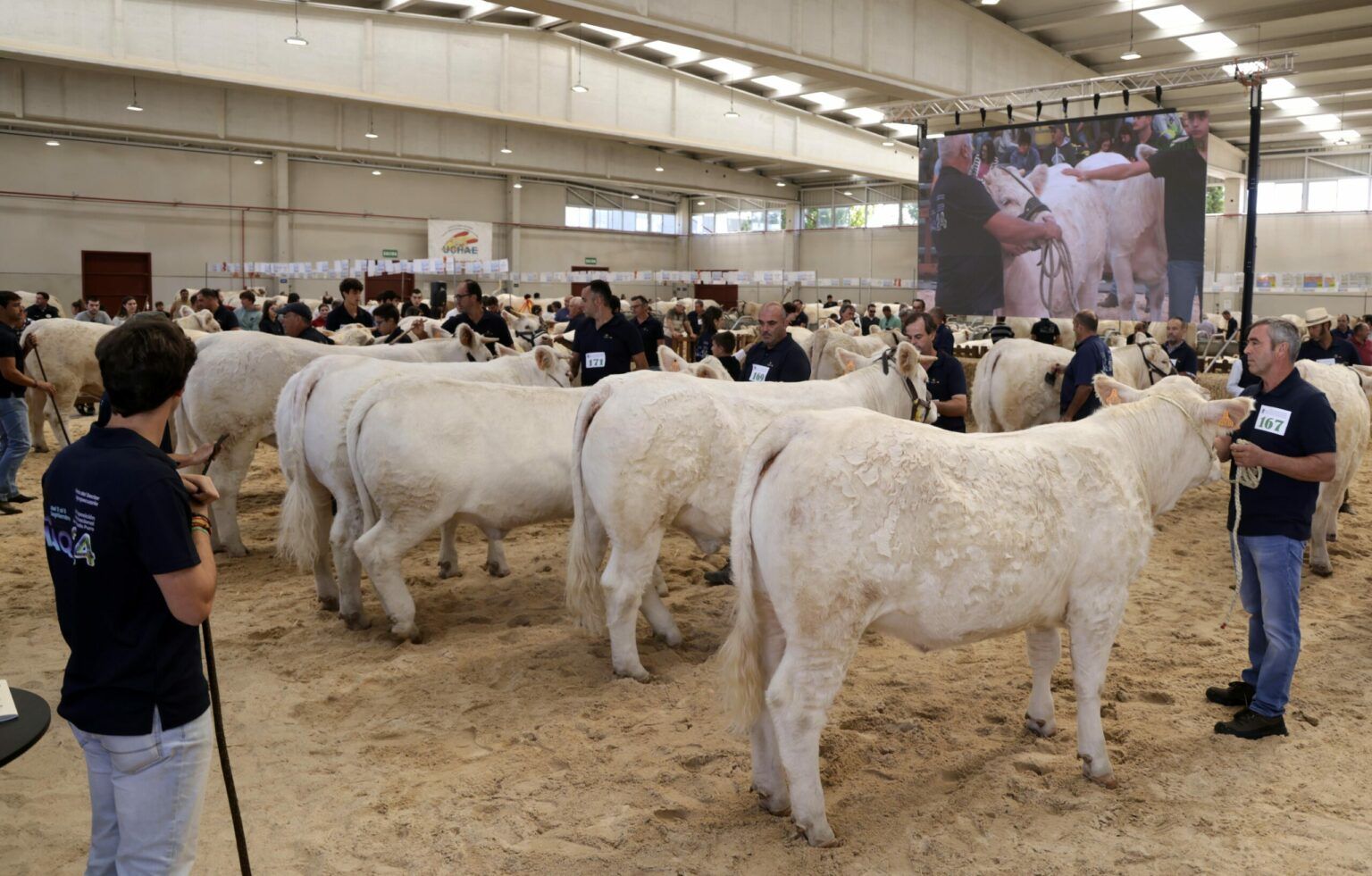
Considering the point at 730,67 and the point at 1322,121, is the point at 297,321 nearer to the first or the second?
the point at 730,67

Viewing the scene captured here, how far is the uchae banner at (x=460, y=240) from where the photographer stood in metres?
31.9

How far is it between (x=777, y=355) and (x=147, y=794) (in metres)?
5.44

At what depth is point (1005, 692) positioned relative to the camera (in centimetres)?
500

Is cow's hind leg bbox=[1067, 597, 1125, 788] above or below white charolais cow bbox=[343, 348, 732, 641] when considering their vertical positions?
below

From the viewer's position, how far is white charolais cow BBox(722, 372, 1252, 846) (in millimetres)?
3381

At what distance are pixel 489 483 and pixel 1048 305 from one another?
11248 mm

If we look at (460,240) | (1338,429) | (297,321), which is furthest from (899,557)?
(460,240)

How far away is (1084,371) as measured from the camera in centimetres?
822

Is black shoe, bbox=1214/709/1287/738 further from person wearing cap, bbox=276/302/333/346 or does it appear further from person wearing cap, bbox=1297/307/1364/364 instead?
person wearing cap, bbox=276/302/333/346

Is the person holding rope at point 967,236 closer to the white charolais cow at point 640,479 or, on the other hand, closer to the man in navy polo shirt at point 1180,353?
the man in navy polo shirt at point 1180,353

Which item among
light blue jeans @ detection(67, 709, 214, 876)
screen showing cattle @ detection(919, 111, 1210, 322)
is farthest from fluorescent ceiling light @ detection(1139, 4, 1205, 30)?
light blue jeans @ detection(67, 709, 214, 876)

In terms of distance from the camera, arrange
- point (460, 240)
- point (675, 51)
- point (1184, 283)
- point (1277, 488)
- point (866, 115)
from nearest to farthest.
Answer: point (1277, 488) → point (1184, 283) → point (675, 51) → point (866, 115) → point (460, 240)

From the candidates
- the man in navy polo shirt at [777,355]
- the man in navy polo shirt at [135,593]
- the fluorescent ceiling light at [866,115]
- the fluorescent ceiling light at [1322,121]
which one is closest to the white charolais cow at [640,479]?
the man in navy polo shirt at [777,355]

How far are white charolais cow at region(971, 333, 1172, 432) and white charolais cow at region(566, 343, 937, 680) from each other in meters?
5.06
